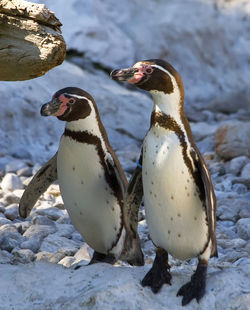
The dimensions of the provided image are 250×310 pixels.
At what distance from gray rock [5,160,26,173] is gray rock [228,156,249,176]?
67.0 inches

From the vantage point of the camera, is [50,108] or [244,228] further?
[244,228]

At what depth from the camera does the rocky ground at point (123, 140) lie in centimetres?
275

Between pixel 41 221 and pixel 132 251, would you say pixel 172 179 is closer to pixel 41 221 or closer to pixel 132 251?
pixel 132 251

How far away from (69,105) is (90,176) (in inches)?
14.1

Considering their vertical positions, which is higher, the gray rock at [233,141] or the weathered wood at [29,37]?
the weathered wood at [29,37]

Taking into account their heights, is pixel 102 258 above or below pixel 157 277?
below

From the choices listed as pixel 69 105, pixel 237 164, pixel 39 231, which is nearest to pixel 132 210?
pixel 69 105

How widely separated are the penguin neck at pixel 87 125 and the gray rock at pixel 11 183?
192 cm

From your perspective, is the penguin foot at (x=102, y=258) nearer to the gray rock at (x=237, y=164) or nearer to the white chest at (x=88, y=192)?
the white chest at (x=88, y=192)

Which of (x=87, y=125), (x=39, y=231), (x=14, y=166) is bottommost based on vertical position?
(x=14, y=166)

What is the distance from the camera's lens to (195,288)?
106 inches

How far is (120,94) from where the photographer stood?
7141mm

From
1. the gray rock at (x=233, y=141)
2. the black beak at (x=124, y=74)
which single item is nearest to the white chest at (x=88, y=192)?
the black beak at (x=124, y=74)

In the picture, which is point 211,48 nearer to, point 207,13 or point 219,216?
point 207,13
